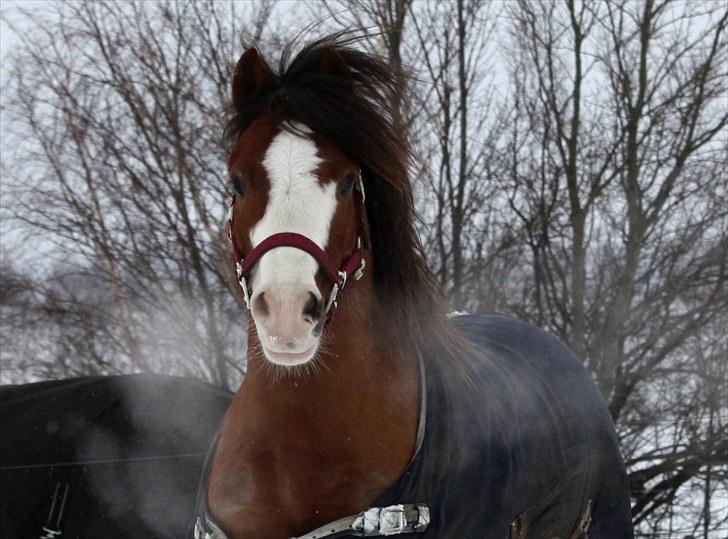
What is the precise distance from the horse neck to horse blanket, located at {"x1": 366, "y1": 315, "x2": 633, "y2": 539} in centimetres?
8

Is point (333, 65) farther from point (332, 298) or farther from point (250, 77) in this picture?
point (332, 298)

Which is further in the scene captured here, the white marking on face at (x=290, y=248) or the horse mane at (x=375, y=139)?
the horse mane at (x=375, y=139)

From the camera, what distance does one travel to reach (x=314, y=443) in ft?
7.47

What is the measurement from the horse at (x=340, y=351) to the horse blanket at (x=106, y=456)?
1.36 m

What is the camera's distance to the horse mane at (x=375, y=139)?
2.42 metres

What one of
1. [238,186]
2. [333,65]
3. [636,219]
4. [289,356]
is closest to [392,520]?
[289,356]

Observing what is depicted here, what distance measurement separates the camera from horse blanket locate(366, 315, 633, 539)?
2.42m

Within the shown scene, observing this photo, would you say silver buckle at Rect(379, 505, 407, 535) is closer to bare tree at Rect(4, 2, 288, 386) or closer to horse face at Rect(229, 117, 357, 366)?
horse face at Rect(229, 117, 357, 366)

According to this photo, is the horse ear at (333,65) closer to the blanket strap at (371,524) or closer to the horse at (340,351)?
the horse at (340,351)

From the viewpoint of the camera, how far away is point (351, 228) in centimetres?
234

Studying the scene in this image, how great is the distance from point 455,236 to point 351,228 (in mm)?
4411

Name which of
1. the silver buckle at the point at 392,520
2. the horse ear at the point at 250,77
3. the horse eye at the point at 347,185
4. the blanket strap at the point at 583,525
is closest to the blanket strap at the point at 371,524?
the silver buckle at the point at 392,520

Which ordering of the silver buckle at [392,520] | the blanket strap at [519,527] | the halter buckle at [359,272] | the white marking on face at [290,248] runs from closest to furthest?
the white marking on face at [290,248]
the silver buckle at [392,520]
the halter buckle at [359,272]
the blanket strap at [519,527]

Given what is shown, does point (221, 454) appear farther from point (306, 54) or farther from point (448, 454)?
point (306, 54)
